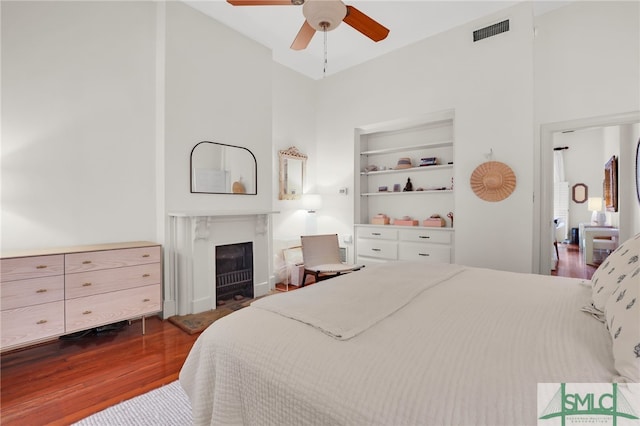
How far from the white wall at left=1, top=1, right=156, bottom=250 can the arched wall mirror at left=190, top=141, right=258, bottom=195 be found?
45 centimetres

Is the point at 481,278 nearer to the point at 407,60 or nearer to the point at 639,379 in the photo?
the point at 639,379

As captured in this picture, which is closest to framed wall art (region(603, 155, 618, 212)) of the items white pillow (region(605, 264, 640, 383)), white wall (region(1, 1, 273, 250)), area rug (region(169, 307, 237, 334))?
white pillow (region(605, 264, 640, 383))

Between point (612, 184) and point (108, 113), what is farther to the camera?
point (612, 184)

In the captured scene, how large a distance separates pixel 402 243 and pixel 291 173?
77.1 inches

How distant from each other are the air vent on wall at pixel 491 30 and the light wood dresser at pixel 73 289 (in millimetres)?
4182

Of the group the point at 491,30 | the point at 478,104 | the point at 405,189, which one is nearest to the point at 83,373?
the point at 405,189

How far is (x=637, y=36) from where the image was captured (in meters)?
2.87

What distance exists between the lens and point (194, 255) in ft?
10.4

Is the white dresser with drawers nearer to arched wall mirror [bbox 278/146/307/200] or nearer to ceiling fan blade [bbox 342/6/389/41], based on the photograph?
arched wall mirror [bbox 278/146/307/200]

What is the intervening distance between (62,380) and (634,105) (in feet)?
17.3

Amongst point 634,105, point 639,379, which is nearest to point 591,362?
point 639,379

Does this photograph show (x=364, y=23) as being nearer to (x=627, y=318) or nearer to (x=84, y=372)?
(x=627, y=318)

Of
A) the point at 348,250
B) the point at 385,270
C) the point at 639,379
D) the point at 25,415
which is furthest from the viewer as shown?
the point at 348,250

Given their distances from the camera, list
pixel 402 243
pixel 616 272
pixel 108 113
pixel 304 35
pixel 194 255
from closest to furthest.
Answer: pixel 616 272
pixel 304 35
pixel 108 113
pixel 194 255
pixel 402 243
